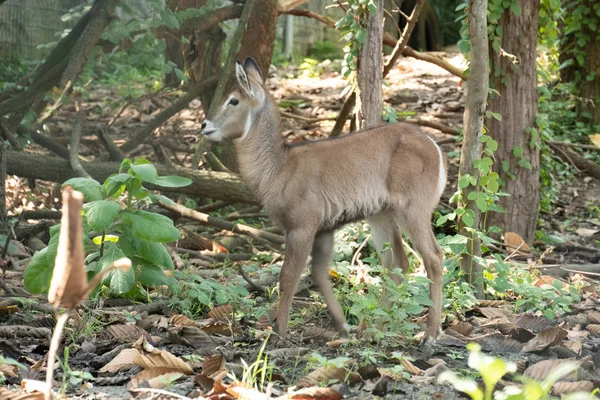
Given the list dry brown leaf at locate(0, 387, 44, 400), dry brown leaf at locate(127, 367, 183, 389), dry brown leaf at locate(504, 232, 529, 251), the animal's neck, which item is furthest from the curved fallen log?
dry brown leaf at locate(0, 387, 44, 400)

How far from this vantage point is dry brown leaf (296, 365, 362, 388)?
3592 mm

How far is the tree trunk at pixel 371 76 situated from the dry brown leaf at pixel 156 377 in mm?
3780

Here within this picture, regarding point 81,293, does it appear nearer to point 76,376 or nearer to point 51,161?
point 76,376

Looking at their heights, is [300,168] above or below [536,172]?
above

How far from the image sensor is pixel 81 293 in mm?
2406

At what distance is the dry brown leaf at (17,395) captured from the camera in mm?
3080

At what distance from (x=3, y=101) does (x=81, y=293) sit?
19.6 feet

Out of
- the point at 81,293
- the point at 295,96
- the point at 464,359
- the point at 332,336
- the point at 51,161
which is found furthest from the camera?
the point at 295,96

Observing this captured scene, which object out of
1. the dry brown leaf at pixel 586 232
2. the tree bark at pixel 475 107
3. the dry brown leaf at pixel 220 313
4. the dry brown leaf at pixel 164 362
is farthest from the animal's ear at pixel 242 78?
the dry brown leaf at pixel 586 232

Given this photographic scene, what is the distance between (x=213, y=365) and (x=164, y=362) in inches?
9.1

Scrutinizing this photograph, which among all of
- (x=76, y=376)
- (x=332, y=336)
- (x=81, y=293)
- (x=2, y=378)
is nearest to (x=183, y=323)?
(x=332, y=336)

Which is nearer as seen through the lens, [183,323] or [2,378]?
[2,378]

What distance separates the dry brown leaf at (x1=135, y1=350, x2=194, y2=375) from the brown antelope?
161cm

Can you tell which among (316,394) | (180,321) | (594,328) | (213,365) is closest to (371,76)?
(594,328)
